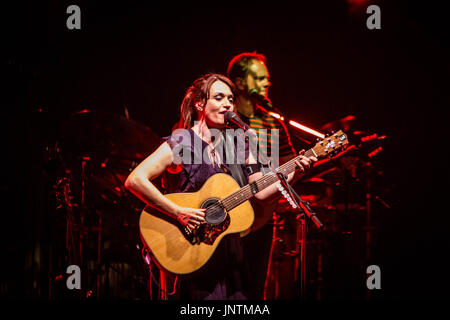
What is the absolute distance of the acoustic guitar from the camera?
2506mm

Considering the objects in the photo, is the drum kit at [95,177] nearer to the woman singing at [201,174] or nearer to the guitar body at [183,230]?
the woman singing at [201,174]

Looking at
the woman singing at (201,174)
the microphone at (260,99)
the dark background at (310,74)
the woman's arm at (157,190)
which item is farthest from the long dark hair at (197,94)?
the dark background at (310,74)

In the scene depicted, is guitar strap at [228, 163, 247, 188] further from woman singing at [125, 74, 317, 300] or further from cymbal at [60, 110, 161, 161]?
cymbal at [60, 110, 161, 161]

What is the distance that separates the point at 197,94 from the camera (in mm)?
3027

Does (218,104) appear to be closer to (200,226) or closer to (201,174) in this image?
(201,174)

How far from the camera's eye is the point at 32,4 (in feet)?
15.0

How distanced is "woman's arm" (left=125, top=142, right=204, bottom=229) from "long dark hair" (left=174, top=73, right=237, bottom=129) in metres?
0.39

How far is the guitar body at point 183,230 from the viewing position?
8.18 ft

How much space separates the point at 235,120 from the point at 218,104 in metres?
0.29

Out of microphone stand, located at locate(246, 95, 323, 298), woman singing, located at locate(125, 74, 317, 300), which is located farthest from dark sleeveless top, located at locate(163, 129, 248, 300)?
microphone stand, located at locate(246, 95, 323, 298)

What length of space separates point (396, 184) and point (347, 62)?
5.61ft

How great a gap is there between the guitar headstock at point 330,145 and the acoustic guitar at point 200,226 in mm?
506
